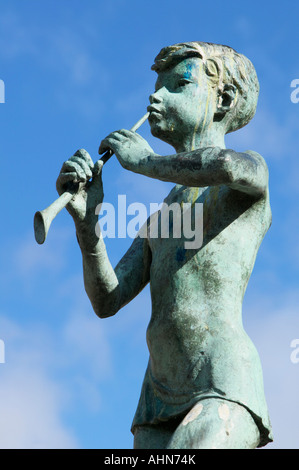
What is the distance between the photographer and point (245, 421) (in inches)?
279

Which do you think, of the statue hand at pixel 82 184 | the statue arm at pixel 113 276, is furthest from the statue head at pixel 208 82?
the statue arm at pixel 113 276

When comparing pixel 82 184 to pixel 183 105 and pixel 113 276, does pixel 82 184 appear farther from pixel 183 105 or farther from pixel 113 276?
pixel 183 105

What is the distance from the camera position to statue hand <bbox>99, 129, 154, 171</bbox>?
7.71 m

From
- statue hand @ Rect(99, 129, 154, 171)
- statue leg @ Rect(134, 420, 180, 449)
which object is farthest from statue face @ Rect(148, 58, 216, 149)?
statue leg @ Rect(134, 420, 180, 449)

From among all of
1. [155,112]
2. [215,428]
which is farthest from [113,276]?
[215,428]

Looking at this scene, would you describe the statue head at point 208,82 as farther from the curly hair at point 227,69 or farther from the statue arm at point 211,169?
the statue arm at point 211,169

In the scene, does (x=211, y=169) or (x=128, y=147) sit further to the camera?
(x=128, y=147)

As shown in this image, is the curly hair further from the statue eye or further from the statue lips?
the statue lips

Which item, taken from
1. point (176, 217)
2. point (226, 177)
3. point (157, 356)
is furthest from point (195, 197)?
point (157, 356)

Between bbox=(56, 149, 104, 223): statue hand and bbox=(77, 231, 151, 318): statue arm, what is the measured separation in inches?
8.7

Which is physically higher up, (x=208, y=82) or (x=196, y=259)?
(x=208, y=82)

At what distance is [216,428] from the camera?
6914mm

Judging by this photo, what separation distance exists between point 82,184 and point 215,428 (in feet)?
6.75
